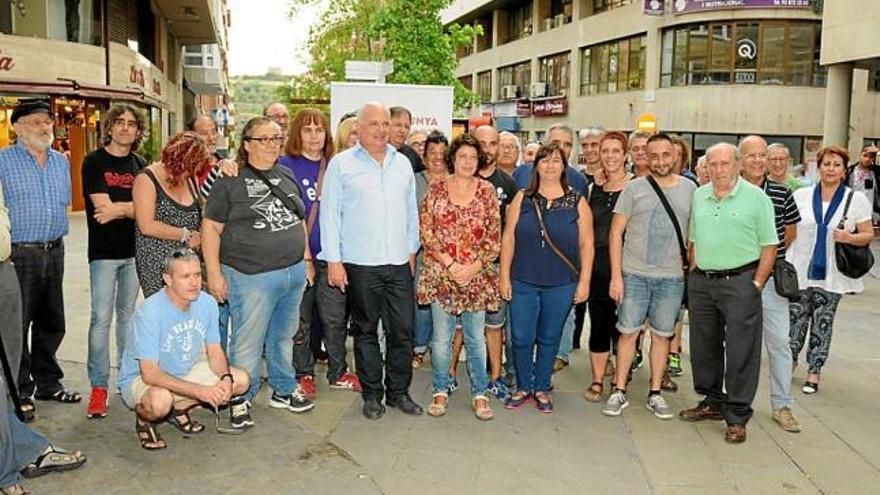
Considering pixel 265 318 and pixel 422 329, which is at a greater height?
pixel 265 318

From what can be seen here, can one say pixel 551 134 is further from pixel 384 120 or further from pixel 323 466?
pixel 323 466

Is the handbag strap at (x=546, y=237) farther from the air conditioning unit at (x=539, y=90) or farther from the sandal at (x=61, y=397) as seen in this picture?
the air conditioning unit at (x=539, y=90)

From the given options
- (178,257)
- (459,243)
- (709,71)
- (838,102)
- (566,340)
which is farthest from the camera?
(709,71)

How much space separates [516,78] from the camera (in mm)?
41750

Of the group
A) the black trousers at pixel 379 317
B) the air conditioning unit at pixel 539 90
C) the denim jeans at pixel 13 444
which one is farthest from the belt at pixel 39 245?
the air conditioning unit at pixel 539 90

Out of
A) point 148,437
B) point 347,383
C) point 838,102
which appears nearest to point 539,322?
point 347,383

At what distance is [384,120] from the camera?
5102mm

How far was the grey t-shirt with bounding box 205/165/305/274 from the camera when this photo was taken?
188 inches

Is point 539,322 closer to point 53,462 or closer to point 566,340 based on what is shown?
point 566,340

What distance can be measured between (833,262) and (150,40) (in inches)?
947

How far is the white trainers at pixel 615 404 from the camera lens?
5451 mm

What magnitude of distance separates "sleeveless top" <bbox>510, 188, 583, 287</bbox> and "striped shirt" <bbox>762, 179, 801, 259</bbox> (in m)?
1.39

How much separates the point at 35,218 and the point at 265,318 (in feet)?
5.03

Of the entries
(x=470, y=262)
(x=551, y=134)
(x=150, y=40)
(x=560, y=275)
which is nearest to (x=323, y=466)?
(x=470, y=262)
